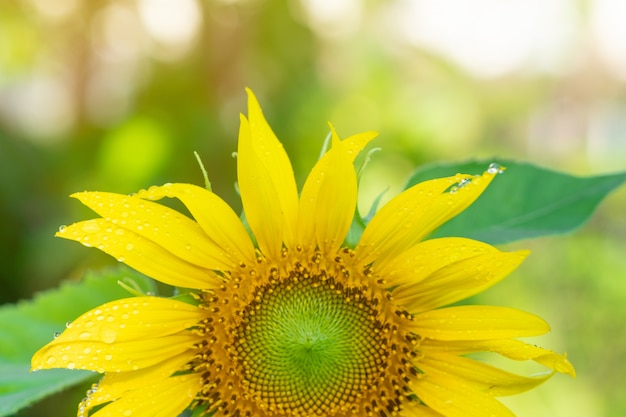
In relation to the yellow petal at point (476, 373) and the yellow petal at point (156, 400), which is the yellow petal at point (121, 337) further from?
the yellow petal at point (476, 373)

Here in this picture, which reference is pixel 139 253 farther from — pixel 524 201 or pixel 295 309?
pixel 524 201

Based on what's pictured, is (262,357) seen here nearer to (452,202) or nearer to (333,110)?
(452,202)

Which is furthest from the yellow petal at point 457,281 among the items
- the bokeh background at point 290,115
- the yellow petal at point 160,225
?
the bokeh background at point 290,115

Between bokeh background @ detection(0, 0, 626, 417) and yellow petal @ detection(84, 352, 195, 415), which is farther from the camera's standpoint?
bokeh background @ detection(0, 0, 626, 417)

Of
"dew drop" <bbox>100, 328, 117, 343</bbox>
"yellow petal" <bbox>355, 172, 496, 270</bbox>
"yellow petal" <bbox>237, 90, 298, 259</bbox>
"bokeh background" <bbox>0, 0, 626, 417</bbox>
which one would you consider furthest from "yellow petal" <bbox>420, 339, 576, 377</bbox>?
"bokeh background" <bbox>0, 0, 626, 417</bbox>

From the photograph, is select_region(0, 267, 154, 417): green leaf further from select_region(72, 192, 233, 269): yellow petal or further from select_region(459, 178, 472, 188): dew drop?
select_region(459, 178, 472, 188): dew drop

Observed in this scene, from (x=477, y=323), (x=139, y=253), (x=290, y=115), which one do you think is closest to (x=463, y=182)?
(x=477, y=323)

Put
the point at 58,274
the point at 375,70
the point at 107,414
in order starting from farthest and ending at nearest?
the point at 375,70 < the point at 58,274 < the point at 107,414

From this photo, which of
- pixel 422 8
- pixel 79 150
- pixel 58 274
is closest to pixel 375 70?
pixel 79 150
